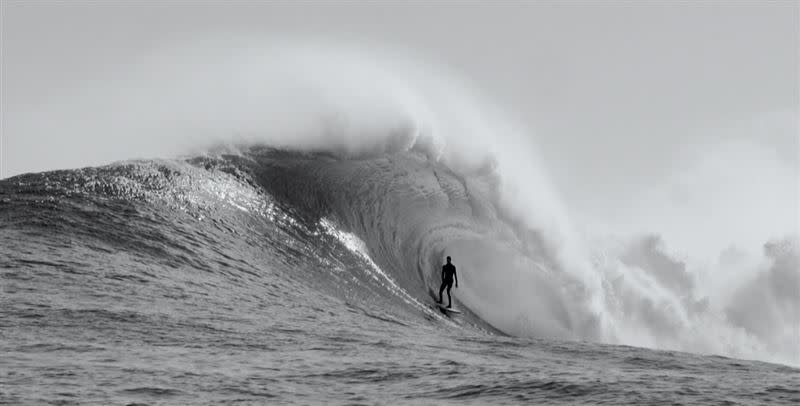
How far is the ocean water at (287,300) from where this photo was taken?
9992 mm

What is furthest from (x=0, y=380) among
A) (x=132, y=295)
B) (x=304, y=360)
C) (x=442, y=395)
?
(x=132, y=295)

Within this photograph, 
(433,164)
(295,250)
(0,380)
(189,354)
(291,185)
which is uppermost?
(433,164)

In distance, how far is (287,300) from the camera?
17719 millimetres

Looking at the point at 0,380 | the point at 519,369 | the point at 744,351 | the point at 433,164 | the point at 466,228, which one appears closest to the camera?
the point at 0,380

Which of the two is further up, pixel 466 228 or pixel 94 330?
pixel 466 228

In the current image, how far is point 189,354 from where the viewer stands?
11.7 meters

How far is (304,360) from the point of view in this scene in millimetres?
11633

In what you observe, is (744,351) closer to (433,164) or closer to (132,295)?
(433,164)

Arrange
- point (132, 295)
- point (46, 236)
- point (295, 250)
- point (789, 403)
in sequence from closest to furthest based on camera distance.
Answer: point (789, 403) → point (132, 295) → point (46, 236) → point (295, 250)

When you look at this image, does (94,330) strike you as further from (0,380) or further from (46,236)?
(46,236)

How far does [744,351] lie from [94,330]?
2740cm

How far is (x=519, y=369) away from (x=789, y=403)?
3129 mm

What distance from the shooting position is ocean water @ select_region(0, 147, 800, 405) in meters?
9.99

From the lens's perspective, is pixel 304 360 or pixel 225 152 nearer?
pixel 304 360
